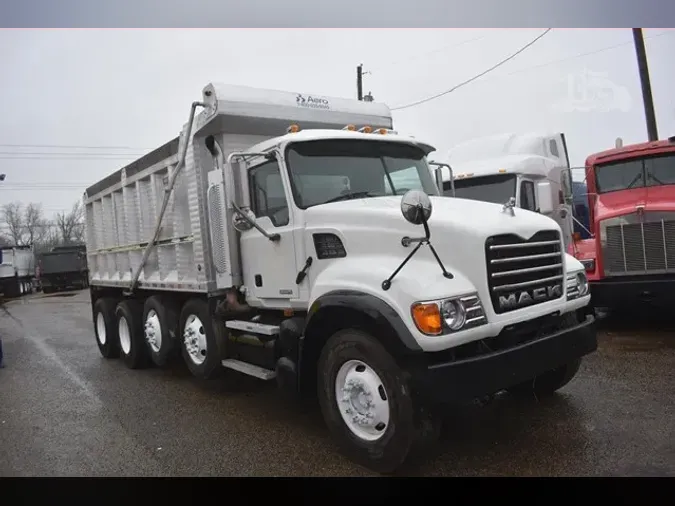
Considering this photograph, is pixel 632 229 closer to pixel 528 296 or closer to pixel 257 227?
pixel 528 296

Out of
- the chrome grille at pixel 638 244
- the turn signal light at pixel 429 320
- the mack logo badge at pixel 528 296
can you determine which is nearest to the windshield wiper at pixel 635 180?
the chrome grille at pixel 638 244

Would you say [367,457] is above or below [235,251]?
below

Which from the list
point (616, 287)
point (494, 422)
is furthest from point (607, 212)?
point (494, 422)

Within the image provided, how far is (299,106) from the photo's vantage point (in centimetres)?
545

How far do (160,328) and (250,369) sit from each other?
2.09 metres

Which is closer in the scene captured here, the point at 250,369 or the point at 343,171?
the point at 343,171

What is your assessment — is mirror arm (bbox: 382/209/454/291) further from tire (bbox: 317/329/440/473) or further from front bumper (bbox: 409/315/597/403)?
front bumper (bbox: 409/315/597/403)

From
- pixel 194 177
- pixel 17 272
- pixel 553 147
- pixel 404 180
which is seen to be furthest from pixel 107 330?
pixel 17 272

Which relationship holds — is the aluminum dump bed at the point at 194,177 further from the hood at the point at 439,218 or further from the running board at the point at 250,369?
the hood at the point at 439,218

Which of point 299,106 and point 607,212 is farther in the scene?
point 607,212

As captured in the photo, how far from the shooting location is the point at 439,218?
3734 millimetres

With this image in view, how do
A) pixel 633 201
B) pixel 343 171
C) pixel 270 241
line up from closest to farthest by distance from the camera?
pixel 343 171, pixel 270 241, pixel 633 201
